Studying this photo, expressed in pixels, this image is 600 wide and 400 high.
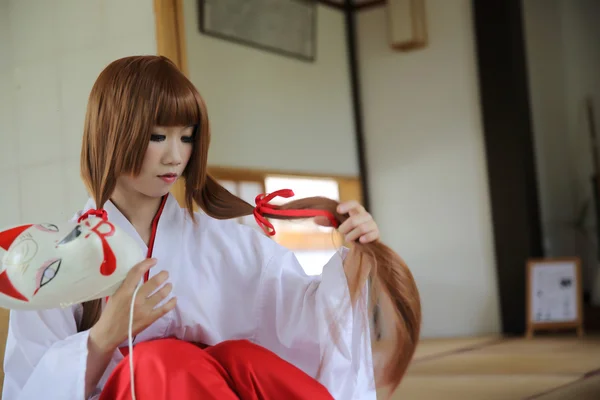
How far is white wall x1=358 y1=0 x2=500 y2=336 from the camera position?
17.4 feet

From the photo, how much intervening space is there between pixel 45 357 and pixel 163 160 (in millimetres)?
453

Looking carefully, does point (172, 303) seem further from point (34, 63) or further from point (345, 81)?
point (345, 81)

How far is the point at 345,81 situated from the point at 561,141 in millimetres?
1675

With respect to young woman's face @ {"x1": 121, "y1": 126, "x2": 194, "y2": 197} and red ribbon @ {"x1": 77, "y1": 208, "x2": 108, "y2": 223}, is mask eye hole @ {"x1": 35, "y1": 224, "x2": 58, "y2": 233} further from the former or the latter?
young woman's face @ {"x1": 121, "y1": 126, "x2": 194, "y2": 197}

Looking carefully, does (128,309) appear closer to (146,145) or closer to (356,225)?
(146,145)

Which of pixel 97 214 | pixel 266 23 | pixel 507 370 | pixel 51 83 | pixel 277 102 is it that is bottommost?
pixel 507 370

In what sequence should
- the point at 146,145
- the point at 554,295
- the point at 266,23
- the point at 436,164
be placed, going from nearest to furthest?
the point at 146,145, the point at 266,23, the point at 554,295, the point at 436,164

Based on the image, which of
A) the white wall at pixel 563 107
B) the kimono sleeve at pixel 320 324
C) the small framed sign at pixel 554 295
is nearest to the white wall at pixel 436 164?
the small framed sign at pixel 554 295

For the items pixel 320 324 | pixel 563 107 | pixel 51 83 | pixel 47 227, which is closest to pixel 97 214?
pixel 47 227

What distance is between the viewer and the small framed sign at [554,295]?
15.7 ft

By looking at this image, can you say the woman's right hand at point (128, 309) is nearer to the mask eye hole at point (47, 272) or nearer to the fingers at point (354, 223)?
the mask eye hole at point (47, 272)

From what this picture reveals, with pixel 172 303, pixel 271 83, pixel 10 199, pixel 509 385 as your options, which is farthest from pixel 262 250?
pixel 271 83

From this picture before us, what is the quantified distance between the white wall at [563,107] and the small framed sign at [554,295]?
486mm

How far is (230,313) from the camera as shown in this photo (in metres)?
1.74
